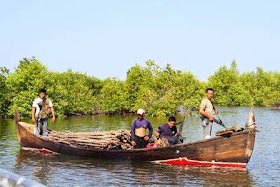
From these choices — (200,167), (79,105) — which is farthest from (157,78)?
(200,167)

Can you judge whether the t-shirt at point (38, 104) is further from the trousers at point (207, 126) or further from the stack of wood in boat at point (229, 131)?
the stack of wood in boat at point (229, 131)

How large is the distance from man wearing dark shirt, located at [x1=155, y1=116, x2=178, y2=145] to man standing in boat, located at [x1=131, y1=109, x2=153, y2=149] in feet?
1.36

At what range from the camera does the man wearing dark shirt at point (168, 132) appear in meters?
14.3

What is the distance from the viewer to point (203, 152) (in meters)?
13.4

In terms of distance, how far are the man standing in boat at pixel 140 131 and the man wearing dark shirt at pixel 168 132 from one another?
1.36 feet

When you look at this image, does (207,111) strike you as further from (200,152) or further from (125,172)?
(125,172)

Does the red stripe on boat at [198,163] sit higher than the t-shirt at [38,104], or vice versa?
the t-shirt at [38,104]

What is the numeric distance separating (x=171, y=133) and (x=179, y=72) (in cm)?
4078

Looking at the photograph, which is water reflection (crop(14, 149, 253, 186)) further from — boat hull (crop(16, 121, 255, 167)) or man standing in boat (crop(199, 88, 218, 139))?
man standing in boat (crop(199, 88, 218, 139))

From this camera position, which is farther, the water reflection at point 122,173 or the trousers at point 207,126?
the trousers at point 207,126

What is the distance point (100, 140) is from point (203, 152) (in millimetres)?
4059

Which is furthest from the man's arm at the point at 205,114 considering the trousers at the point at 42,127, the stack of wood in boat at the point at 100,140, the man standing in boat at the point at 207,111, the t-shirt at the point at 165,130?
the trousers at the point at 42,127

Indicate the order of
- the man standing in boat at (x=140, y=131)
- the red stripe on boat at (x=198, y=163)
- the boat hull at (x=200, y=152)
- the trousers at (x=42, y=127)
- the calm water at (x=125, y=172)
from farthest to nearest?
the trousers at (x=42, y=127) → the man standing in boat at (x=140, y=131) → the red stripe on boat at (x=198, y=163) → the boat hull at (x=200, y=152) → the calm water at (x=125, y=172)

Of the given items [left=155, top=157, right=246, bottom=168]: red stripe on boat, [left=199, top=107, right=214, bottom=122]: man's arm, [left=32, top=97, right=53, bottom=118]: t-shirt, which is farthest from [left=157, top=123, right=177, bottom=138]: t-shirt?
[left=32, top=97, right=53, bottom=118]: t-shirt
